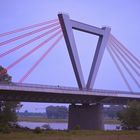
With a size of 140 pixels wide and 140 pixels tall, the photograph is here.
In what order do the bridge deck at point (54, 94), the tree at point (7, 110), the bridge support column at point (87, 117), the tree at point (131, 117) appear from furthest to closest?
the bridge support column at point (87, 117) → the tree at point (131, 117) → the tree at point (7, 110) → the bridge deck at point (54, 94)

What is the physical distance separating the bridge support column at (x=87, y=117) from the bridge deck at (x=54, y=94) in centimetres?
164

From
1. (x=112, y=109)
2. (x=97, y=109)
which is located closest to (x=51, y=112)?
(x=112, y=109)

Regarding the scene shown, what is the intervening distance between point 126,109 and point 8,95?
19925 millimetres

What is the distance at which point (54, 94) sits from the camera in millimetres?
62531

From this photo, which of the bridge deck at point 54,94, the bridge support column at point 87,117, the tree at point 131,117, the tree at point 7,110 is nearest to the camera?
the bridge deck at point 54,94

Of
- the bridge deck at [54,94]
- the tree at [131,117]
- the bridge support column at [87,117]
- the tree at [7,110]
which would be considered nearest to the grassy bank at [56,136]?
the bridge deck at [54,94]

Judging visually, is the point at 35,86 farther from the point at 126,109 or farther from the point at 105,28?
the point at 105,28

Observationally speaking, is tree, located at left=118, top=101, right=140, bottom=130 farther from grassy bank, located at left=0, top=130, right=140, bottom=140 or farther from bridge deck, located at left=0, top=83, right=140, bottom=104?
grassy bank, located at left=0, top=130, right=140, bottom=140

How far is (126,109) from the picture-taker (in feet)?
205

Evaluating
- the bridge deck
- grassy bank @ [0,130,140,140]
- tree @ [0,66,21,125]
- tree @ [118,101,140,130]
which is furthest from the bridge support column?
grassy bank @ [0,130,140,140]

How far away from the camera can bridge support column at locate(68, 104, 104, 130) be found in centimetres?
6938

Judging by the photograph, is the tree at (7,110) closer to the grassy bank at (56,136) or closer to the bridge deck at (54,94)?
the bridge deck at (54,94)

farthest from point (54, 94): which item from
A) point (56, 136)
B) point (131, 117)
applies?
point (56, 136)

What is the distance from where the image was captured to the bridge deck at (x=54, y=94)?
54.2 m
